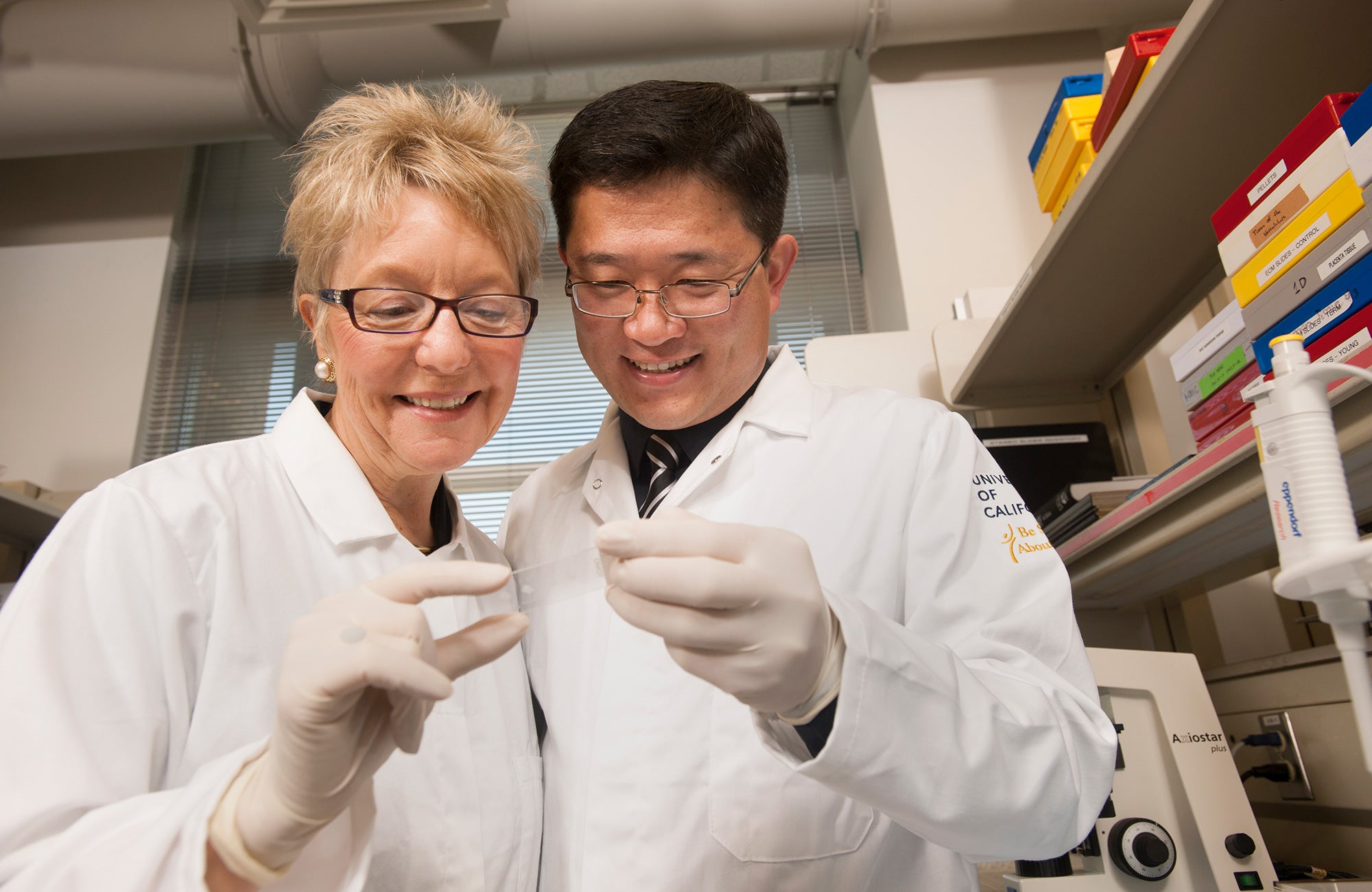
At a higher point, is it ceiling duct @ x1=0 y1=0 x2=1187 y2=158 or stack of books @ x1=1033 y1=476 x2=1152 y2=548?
ceiling duct @ x1=0 y1=0 x2=1187 y2=158

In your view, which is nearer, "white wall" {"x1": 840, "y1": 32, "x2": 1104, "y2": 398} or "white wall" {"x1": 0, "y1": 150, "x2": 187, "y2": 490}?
"white wall" {"x1": 840, "y1": 32, "x2": 1104, "y2": 398}

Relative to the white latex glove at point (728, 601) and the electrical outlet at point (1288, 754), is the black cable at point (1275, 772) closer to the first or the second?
the electrical outlet at point (1288, 754)

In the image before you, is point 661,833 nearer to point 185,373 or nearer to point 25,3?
point 185,373

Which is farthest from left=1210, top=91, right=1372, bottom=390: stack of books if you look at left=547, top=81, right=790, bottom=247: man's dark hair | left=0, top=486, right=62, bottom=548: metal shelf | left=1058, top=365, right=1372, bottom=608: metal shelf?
left=0, top=486, right=62, bottom=548: metal shelf

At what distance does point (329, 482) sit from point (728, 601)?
59 cm

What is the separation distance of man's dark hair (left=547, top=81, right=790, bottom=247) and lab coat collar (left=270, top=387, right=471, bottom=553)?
1.63 ft

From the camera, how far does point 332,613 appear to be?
65 cm

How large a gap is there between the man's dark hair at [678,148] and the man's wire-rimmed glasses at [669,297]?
13 cm

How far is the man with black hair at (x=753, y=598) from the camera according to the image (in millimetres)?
716

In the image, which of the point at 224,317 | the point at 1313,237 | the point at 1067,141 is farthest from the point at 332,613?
the point at 224,317

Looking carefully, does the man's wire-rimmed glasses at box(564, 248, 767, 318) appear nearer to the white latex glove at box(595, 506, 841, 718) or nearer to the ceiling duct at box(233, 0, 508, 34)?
the white latex glove at box(595, 506, 841, 718)

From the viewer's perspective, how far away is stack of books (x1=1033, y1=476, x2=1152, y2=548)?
5.24 feet

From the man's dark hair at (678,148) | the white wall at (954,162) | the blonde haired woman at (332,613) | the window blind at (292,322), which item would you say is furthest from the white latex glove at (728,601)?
the window blind at (292,322)

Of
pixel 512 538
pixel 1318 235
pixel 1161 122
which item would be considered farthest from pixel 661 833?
pixel 1161 122
